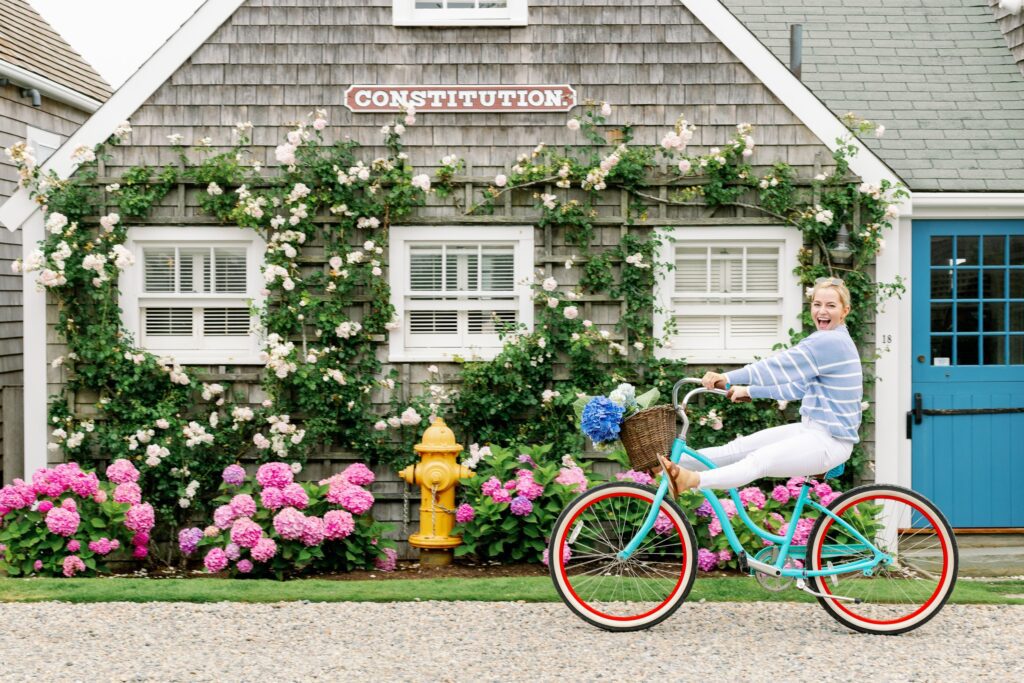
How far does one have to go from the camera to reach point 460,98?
8.94m

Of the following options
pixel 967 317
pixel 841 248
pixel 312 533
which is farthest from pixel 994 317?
pixel 312 533

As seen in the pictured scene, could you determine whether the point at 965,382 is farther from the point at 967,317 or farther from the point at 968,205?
the point at 968,205

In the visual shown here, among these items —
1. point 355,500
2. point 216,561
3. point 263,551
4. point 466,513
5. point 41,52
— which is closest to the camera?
point 263,551

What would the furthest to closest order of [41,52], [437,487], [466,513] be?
[41,52], [437,487], [466,513]

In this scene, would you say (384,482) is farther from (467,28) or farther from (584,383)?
(467,28)

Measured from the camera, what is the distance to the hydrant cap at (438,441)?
8.34 m

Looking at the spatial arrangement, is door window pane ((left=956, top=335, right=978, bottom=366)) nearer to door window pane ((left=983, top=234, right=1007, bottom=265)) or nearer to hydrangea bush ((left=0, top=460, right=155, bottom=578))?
door window pane ((left=983, top=234, right=1007, bottom=265))

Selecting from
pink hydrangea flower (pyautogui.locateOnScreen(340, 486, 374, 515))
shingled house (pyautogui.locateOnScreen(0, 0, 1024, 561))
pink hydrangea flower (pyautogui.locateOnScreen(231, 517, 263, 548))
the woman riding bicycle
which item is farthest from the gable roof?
the woman riding bicycle

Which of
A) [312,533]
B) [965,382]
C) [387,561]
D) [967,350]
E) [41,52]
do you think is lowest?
[387,561]

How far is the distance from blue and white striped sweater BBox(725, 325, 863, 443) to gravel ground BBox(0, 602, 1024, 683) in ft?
3.56

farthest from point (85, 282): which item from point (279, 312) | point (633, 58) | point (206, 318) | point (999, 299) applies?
point (999, 299)

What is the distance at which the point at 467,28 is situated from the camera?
8.92 meters

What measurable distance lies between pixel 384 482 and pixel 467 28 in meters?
3.52

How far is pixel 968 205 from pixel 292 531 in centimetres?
568
